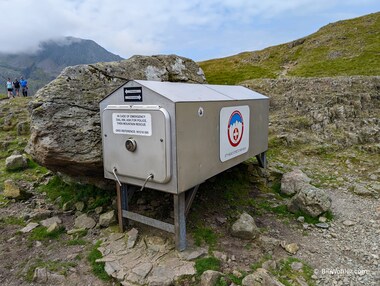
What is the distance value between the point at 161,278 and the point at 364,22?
2422 inches

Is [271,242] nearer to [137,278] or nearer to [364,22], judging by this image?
[137,278]

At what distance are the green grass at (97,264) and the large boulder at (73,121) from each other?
2185mm

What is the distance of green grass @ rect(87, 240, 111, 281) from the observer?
5.43 meters

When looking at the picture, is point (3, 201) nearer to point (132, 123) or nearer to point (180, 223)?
point (132, 123)

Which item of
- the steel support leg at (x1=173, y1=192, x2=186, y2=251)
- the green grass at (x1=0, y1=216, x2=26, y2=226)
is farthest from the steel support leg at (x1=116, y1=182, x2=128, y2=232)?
the green grass at (x1=0, y1=216, x2=26, y2=226)

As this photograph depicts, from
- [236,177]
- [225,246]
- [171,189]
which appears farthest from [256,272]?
[236,177]

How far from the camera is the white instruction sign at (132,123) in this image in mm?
5586

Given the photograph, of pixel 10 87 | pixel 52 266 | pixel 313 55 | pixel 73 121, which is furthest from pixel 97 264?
pixel 313 55

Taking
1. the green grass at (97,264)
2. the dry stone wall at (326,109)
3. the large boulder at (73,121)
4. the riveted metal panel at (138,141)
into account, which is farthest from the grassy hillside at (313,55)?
the green grass at (97,264)

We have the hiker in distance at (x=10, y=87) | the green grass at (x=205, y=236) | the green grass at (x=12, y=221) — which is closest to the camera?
the green grass at (x=205, y=236)

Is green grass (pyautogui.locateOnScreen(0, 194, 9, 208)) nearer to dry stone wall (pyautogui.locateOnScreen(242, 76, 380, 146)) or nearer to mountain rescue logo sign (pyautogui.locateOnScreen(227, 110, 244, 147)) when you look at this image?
mountain rescue logo sign (pyautogui.locateOnScreen(227, 110, 244, 147))

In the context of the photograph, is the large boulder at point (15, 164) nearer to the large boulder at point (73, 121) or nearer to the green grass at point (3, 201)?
the green grass at point (3, 201)

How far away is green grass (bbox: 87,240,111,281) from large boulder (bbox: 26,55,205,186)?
218 centimetres

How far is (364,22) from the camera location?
52.4 metres
